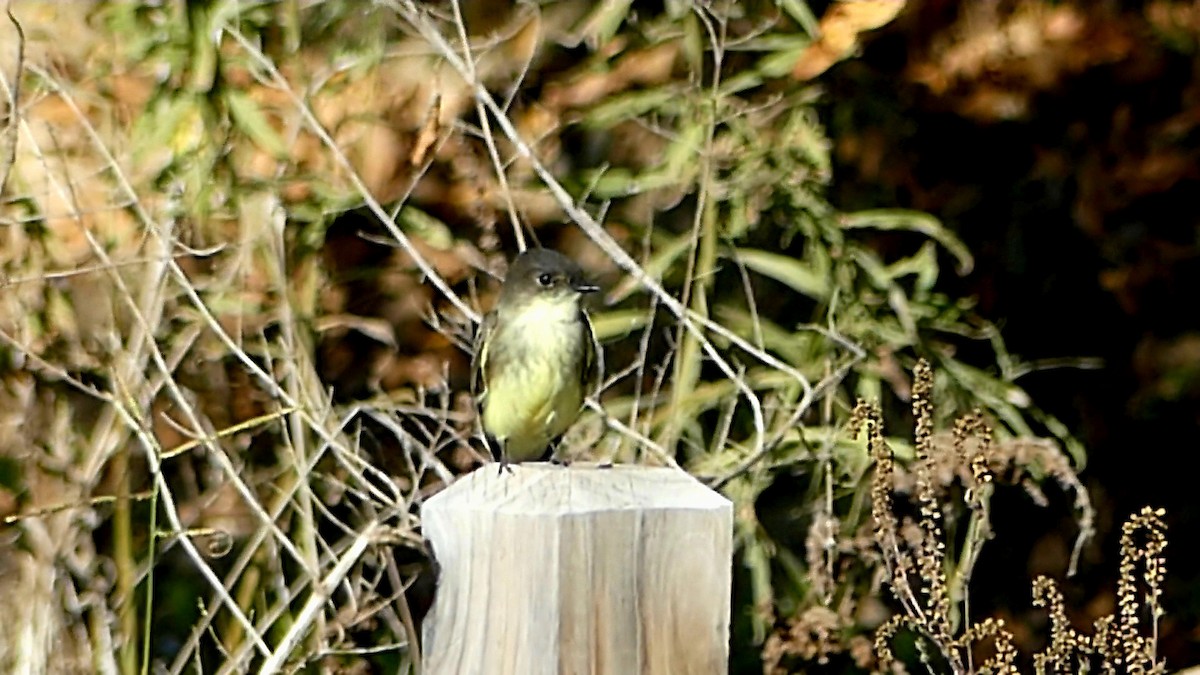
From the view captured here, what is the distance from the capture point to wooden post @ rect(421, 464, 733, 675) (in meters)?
1.78

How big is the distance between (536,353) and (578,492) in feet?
5.76

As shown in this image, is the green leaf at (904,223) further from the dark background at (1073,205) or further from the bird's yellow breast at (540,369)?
the bird's yellow breast at (540,369)

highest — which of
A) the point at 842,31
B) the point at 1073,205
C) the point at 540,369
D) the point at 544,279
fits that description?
the point at 842,31

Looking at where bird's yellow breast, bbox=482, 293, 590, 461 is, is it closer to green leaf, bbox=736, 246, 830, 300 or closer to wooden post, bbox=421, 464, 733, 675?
green leaf, bbox=736, 246, 830, 300

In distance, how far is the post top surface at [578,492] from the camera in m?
1.82

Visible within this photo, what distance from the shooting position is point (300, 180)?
4262mm

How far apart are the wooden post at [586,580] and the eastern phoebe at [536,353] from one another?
161 cm

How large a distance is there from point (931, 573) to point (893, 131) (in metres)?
2.16

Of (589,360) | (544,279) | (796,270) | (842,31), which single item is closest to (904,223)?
(796,270)

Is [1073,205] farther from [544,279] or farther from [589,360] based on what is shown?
[544,279]

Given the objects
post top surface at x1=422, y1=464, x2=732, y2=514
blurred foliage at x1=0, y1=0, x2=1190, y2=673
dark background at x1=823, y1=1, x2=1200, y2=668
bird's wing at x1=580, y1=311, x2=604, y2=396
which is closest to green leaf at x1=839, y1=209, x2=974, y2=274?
blurred foliage at x1=0, y1=0, x2=1190, y2=673

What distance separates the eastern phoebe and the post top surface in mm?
1485

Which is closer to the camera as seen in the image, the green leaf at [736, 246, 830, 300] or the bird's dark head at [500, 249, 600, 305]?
the bird's dark head at [500, 249, 600, 305]

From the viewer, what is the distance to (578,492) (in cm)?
185
